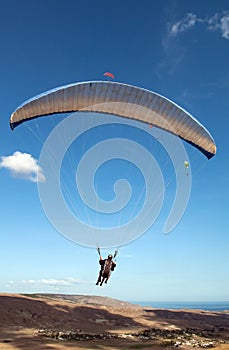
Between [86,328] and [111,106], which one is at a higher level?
[111,106]

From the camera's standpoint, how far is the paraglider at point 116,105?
1800 cm

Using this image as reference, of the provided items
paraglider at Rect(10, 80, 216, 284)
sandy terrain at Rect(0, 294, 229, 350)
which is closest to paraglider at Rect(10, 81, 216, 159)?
paraglider at Rect(10, 80, 216, 284)

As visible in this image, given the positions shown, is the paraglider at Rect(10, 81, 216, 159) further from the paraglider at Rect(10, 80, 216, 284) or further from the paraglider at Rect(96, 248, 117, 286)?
the paraglider at Rect(96, 248, 117, 286)

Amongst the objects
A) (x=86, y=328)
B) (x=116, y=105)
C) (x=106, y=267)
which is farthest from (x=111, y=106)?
(x=86, y=328)

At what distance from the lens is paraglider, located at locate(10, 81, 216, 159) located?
18000mm

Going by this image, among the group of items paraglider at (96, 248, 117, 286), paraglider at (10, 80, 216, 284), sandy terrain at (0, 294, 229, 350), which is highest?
paraglider at (10, 80, 216, 284)

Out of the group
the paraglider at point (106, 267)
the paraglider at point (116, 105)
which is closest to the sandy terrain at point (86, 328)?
the paraglider at point (106, 267)

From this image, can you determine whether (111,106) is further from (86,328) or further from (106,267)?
(86,328)

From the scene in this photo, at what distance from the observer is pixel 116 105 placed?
19219 millimetres

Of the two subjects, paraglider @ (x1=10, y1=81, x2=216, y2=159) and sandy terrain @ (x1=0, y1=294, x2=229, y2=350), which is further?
sandy terrain @ (x1=0, y1=294, x2=229, y2=350)

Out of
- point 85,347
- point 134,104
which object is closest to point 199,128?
point 134,104

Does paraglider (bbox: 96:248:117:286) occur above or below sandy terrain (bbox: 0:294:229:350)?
above

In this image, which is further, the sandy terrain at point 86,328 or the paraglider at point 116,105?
the sandy terrain at point 86,328

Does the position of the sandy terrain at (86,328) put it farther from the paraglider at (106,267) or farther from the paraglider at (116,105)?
the paraglider at (116,105)
